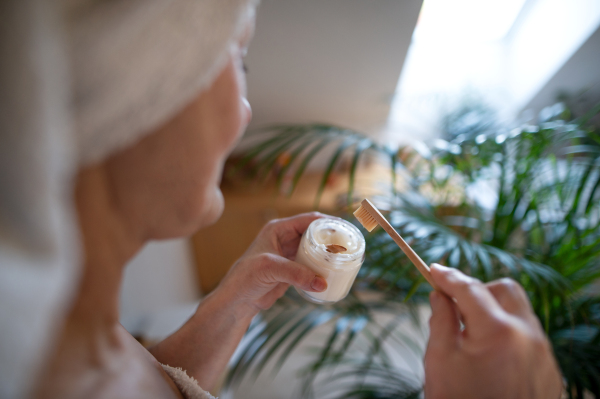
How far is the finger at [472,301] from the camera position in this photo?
331 mm

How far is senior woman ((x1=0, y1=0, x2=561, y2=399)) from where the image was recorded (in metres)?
0.21

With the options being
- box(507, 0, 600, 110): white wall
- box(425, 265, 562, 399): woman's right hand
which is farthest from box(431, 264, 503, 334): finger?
box(507, 0, 600, 110): white wall

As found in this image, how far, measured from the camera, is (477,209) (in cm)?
86

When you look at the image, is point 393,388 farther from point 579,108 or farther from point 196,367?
point 579,108

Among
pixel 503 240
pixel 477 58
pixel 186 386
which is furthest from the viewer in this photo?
pixel 477 58

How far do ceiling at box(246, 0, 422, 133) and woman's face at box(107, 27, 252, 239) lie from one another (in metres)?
0.64

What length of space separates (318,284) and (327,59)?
2.74ft

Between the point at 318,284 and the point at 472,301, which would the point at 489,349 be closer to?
the point at 472,301

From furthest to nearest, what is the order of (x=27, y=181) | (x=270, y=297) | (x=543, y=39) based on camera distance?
(x=543, y=39) < (x=270, y=297) < (x=27, y=181)

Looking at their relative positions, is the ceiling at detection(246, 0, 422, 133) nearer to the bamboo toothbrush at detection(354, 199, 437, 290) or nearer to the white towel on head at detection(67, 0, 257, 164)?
the bamboo toothbrush at detection(354, 199, 437, 290)

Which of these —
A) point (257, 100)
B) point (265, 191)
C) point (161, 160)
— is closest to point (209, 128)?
point (161, 160)

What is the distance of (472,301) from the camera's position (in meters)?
0.35

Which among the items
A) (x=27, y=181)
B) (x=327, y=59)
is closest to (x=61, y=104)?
(x=27, y=181)

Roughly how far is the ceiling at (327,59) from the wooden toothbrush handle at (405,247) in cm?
60
